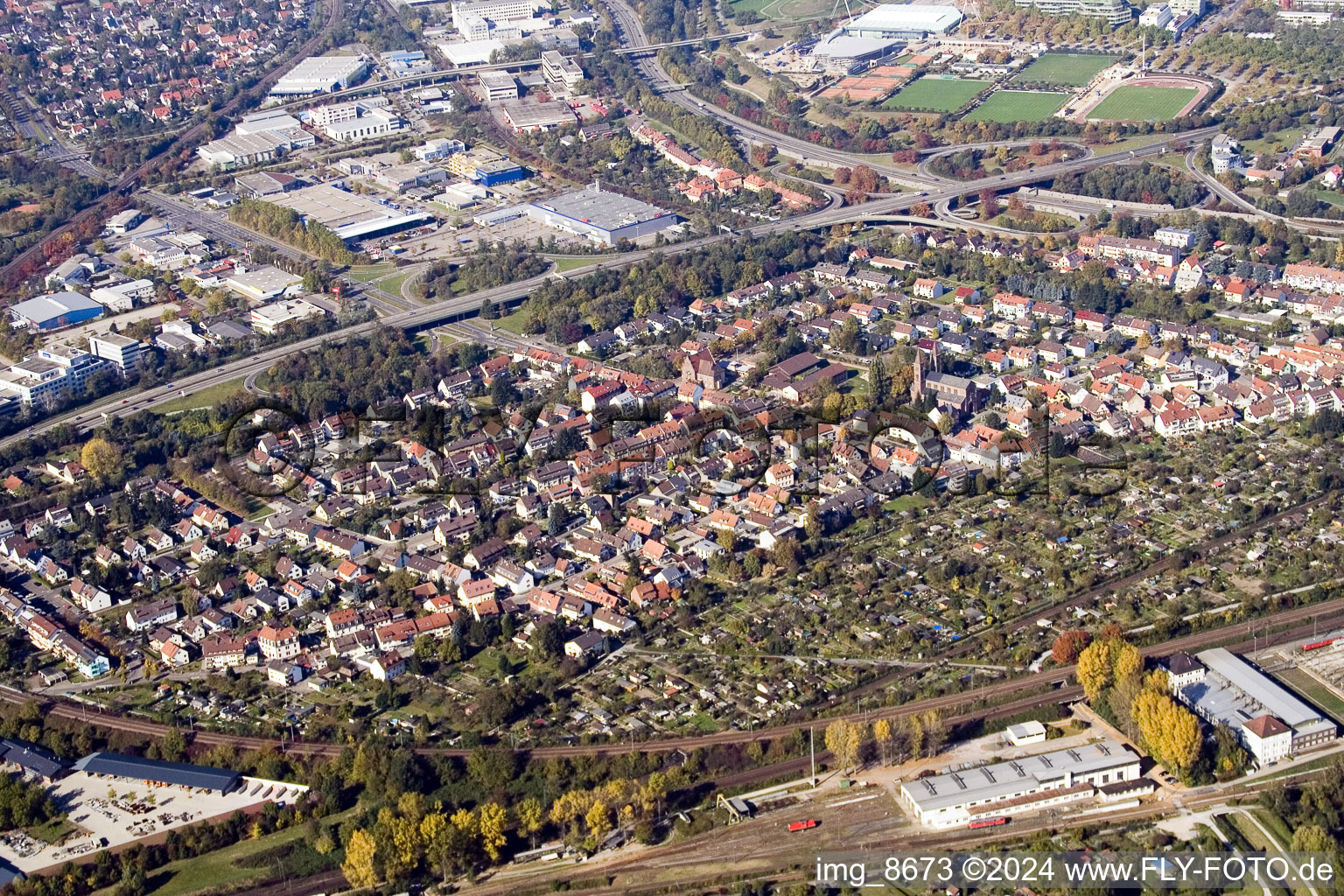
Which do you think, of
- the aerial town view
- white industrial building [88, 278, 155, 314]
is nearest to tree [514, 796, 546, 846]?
the aerial town view

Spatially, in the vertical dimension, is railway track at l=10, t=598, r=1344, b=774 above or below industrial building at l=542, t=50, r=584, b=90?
below

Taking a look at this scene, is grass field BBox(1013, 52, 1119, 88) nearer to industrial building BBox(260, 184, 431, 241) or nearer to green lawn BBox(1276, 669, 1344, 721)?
industrial building BBox(260, 184, 431, 241)

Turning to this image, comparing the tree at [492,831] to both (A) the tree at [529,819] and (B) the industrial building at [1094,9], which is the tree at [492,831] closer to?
(A) the tree at [529,819]

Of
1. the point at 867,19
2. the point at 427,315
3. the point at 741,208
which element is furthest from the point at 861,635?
the point at 867,19

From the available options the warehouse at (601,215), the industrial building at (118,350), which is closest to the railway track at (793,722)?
the industrial building at (118,350)

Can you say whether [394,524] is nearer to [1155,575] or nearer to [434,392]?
[434,392]
